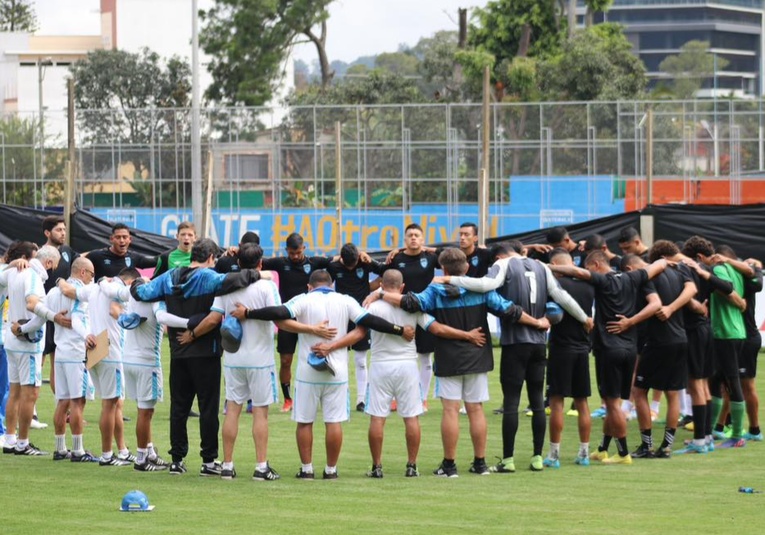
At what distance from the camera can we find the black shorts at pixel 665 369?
1292 cm

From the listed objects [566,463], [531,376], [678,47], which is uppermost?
[678,47]

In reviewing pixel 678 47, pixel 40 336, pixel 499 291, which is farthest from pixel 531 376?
pixel 678 47

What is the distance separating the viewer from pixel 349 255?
1522 centimetres

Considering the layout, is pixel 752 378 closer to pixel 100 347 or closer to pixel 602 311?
pixel 602 311

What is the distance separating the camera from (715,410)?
14.0 m

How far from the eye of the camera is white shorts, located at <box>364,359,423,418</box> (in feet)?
37.7

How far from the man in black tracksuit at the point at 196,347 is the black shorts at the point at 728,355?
523 centimetres

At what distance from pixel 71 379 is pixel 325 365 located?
259cm

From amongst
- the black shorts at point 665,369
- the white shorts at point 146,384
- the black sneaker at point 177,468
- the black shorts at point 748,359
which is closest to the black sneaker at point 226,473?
the black sneaker at point 177,468

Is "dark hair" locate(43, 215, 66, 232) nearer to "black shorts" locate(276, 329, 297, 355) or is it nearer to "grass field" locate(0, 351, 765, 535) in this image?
"grass field" locate(0, 351, 765, 535)

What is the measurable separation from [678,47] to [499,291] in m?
144

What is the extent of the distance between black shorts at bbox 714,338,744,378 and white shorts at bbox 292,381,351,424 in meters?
4.28

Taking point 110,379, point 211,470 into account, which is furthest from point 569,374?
point 110,379

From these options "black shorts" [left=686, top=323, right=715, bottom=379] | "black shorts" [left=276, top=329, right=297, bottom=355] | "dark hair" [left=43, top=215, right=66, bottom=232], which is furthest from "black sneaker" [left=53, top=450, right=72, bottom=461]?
"black shorts" [left=686, top=323, right=715, bottom=379]
